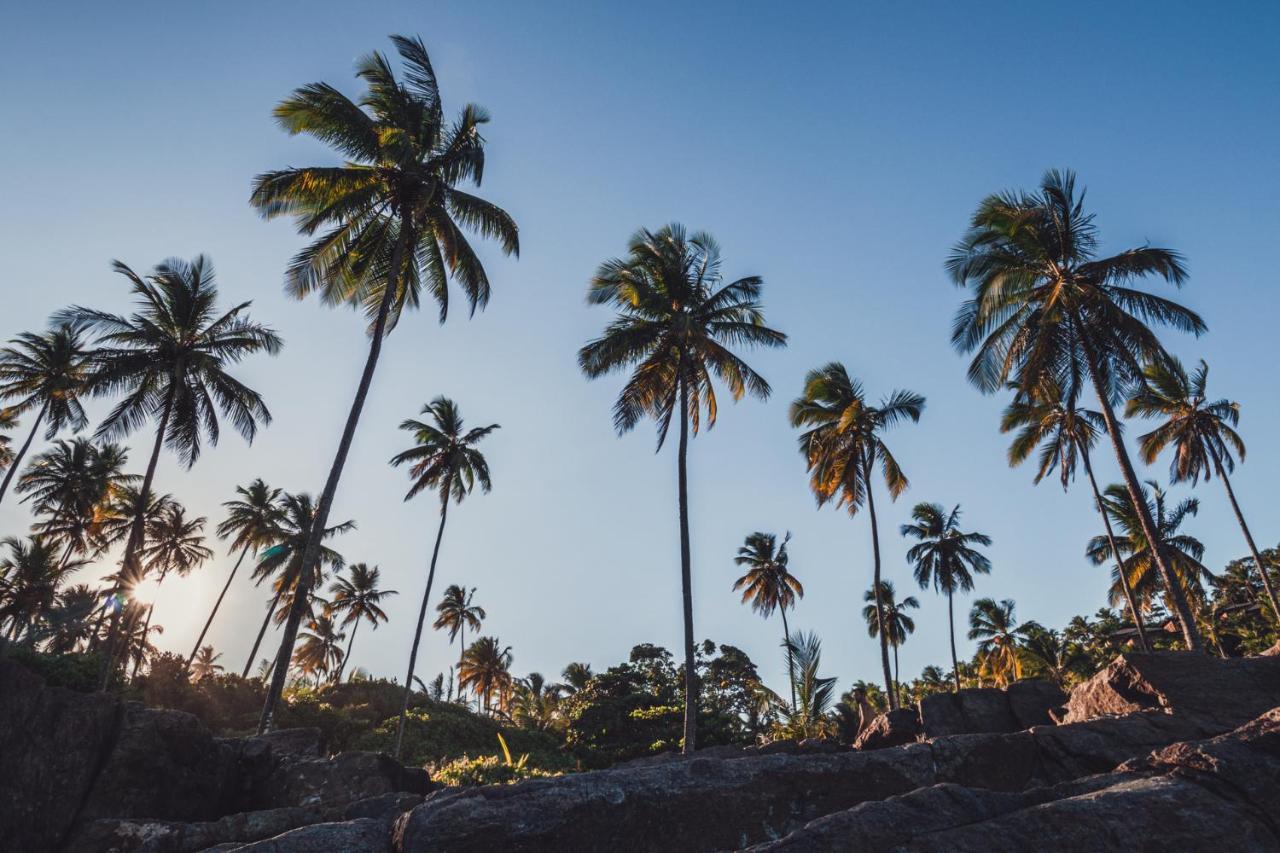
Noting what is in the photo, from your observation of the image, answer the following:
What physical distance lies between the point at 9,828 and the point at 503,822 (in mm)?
9545

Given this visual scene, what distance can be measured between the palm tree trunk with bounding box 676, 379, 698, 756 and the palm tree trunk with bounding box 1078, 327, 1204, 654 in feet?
35.8

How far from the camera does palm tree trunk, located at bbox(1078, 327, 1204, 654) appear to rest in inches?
568

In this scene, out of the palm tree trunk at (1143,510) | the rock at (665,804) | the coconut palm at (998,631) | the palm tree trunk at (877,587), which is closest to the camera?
the rock at (665,804)

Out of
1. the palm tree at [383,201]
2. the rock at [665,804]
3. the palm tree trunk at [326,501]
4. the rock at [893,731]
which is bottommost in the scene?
the rock at [665,804]

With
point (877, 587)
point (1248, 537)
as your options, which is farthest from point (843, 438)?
point (1248, 537)

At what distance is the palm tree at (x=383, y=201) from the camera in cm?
1550

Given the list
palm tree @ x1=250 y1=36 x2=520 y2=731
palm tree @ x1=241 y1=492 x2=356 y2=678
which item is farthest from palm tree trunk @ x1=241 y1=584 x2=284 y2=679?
palm tree @ x1=250 y1=36 x2=520 y2=731

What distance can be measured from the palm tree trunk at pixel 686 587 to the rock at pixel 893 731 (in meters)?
4.47

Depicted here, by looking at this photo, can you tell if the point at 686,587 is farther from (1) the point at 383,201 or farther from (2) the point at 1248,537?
(2) the point at 1248,537

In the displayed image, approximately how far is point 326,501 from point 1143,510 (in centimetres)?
1946

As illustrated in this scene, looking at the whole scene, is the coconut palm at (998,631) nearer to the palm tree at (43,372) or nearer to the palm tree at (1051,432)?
the palm tree at (1051,432)

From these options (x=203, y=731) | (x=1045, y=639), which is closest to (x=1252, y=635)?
(x=1045, y=639)

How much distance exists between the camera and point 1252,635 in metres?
30.3

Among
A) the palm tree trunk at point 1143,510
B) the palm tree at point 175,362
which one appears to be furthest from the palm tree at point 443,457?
the palm tree trunk at point 1143,510
